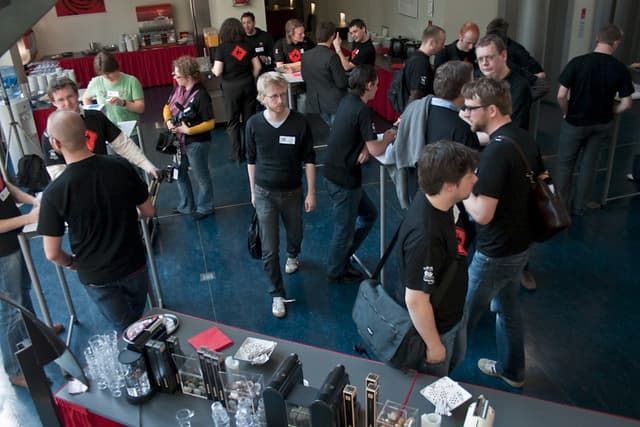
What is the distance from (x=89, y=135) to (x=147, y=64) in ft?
23.8

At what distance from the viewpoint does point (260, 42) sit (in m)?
6.18

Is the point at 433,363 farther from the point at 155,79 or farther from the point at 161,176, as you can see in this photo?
the point at 155,79

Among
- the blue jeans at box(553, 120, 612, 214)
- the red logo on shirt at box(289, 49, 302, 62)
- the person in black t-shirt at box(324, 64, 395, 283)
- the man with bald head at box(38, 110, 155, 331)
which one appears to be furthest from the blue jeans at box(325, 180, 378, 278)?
the red logo on shirt at box(289, 49, 302, 62)

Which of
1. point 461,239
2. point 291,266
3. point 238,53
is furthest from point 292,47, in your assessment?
point 461,239

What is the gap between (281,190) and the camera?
3.35 meters

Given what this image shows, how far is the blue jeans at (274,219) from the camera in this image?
3.38 meters

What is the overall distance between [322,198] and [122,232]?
9.38 feet

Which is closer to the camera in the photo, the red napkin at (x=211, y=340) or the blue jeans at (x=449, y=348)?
the blue jeans at (x=449, y=348)

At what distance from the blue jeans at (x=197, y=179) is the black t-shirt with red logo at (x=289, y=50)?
2215 mm

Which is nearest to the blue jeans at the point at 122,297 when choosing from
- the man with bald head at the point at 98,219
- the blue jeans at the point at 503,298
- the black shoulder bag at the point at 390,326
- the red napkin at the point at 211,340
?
the man with bald head at the point at 98,219

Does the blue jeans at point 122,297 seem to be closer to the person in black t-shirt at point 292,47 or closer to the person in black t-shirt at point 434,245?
the person in black t-shirt at point 434,245

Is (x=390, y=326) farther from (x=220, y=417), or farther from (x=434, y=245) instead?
(x=220, y=417)

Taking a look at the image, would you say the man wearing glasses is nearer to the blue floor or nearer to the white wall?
the blue floor

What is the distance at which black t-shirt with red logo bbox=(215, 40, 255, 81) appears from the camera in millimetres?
5812
